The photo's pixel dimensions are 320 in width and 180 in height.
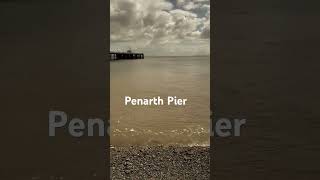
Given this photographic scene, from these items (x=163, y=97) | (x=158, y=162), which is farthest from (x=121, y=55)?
(x=158, y=162)

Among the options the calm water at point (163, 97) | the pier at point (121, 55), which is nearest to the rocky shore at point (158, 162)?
the calm water at point (163, 97)

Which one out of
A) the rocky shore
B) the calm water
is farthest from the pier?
the rocky shore

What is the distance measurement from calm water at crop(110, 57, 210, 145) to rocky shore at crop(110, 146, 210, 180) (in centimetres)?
10

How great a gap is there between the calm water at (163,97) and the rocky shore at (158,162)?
0.32 ft

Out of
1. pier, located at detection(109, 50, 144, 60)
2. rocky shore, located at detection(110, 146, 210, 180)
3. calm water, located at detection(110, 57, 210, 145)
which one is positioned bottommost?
rocky shore, located at detection(110, 146, 210, 180)

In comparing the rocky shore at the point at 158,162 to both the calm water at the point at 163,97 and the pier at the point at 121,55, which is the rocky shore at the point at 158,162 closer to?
the calm water at the point at 163,97

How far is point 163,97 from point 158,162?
714 mm

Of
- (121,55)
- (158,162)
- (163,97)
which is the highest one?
(121,55)

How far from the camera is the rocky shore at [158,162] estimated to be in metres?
4.16

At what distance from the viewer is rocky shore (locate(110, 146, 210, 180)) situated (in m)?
4.16

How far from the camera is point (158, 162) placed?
424cm

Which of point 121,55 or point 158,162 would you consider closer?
point 121,55

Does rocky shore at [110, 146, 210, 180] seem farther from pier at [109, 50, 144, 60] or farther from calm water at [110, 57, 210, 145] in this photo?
pier at [109, 50, 144, 60]

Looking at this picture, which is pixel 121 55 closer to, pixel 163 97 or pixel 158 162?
pixel 163 97
